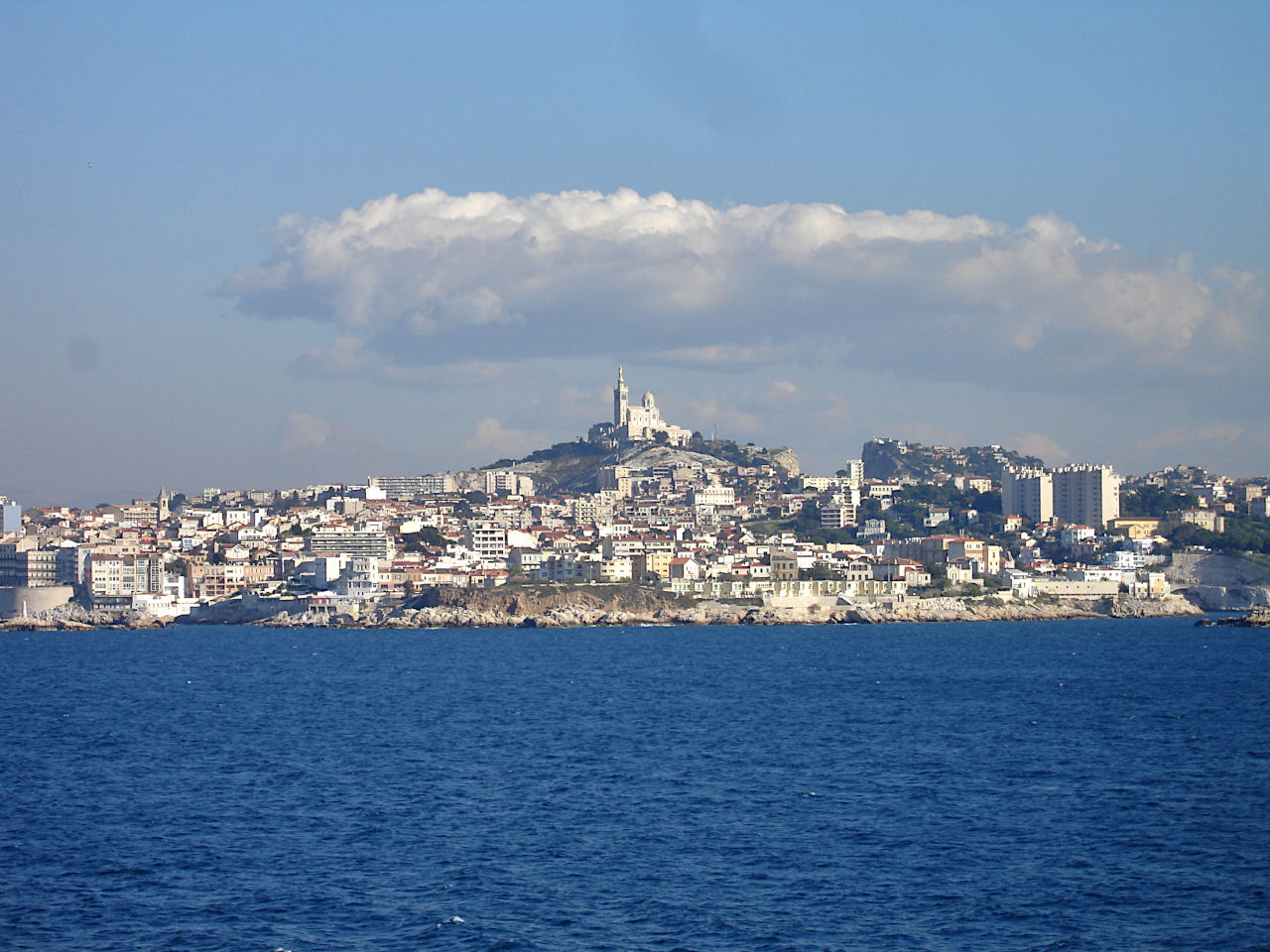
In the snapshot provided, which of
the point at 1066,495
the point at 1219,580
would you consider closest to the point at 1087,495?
the point at 1066,495

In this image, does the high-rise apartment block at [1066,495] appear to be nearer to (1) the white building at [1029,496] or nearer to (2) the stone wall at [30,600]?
(1) the white building at [1029,496]

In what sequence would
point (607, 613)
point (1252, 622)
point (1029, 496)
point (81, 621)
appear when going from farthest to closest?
1. point (1029, 496)
2. point (81, 621)
3. point (607, 613)
4. point (1252, 622)

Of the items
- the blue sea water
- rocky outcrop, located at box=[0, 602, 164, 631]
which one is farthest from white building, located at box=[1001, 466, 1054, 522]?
the blue sea water

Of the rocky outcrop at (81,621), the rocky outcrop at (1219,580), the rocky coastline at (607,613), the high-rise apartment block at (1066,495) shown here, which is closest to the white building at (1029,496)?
the high-rise apartment block at (1066,495)

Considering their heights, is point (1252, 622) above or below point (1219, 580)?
below

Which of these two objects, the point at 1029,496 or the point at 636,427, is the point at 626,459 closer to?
the point at 636,427

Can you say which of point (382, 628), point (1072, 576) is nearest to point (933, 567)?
point (1072, 576)
